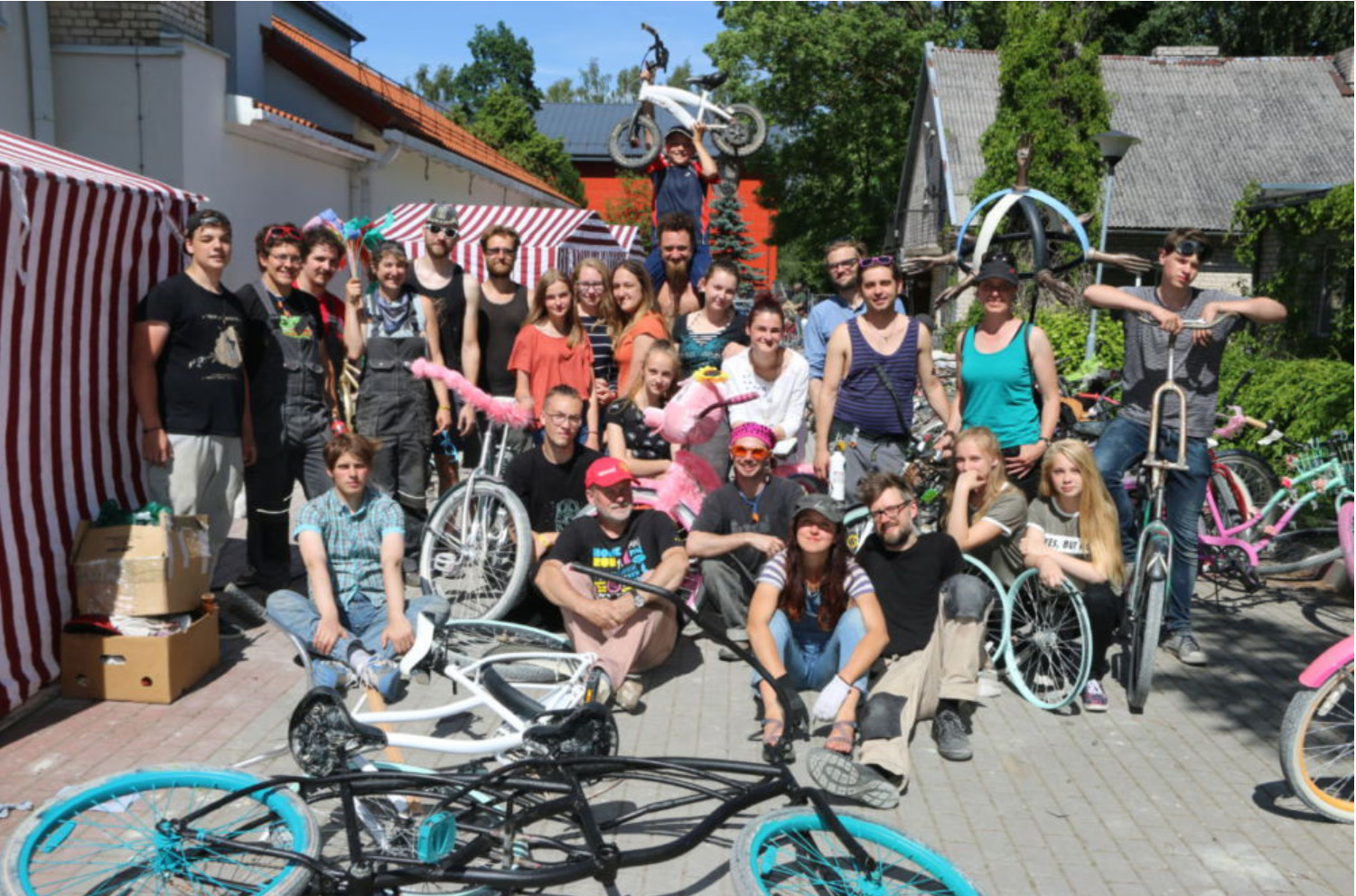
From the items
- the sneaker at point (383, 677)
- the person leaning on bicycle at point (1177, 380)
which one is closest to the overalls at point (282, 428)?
the sneaker at point (383, 677)

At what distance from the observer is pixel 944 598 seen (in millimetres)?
5008

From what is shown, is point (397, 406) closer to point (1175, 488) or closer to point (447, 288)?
point (447, 288)

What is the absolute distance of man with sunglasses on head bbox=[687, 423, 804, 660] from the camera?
5.47 metres

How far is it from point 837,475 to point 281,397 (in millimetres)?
3185

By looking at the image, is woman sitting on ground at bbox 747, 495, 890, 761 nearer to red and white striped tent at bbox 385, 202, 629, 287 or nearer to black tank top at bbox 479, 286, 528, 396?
black tank top at bbox 479, 286, 528, 396

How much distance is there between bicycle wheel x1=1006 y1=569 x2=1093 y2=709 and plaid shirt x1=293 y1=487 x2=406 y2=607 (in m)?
3.05

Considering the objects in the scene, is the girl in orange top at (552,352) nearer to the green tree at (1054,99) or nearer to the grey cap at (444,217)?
the grey cap at (444,217)

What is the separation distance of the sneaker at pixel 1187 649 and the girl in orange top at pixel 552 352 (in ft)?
11.5

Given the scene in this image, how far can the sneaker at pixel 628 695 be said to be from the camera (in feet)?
16.8

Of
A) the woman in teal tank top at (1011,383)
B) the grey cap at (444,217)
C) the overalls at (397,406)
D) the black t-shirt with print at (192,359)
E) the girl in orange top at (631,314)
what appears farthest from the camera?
the grey cap at (444,217)

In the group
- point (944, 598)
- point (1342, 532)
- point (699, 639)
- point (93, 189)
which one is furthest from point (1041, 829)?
point (93, 189)

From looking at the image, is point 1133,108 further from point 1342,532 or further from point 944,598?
point 944,598

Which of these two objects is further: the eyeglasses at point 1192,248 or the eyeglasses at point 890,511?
the eyeglasses at point 1192,248

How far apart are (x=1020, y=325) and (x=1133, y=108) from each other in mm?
25553
